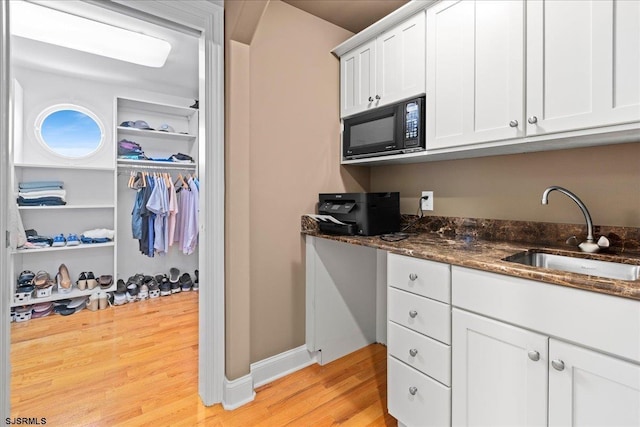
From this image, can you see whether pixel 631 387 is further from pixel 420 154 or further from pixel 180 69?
pixel 180 69

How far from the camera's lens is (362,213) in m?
1.78

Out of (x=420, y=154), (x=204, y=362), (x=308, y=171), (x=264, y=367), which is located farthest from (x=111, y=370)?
(x=420, y=154)

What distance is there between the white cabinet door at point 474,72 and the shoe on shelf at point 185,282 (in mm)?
3212

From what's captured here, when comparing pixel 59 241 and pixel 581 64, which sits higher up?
pixel 581 64

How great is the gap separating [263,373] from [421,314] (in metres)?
1.12

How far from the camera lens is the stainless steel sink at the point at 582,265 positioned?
3.90ft

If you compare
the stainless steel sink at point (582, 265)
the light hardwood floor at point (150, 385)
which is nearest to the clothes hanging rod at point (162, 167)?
the light hardwood floor at point (150, 385)

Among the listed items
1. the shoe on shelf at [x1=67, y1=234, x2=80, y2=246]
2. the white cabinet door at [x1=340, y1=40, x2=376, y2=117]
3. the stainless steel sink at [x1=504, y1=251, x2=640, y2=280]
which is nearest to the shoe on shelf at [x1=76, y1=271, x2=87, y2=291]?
the shoe on shelf at [x1=67, y1=234, x2=80, y2=246]

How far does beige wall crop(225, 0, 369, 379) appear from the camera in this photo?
5.55 ft

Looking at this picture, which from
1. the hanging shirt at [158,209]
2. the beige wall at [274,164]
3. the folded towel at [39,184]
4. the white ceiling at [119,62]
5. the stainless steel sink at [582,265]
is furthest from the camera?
the hanging shirt at [158,209]

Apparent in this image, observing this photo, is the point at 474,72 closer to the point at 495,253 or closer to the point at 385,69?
the point at 385,69

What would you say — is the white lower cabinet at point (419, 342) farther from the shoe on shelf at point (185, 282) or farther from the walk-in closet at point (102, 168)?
the shoe on shelf at point (185, 282)

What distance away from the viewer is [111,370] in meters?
2.02

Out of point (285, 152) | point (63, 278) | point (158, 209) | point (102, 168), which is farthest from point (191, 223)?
point (285, 152)
